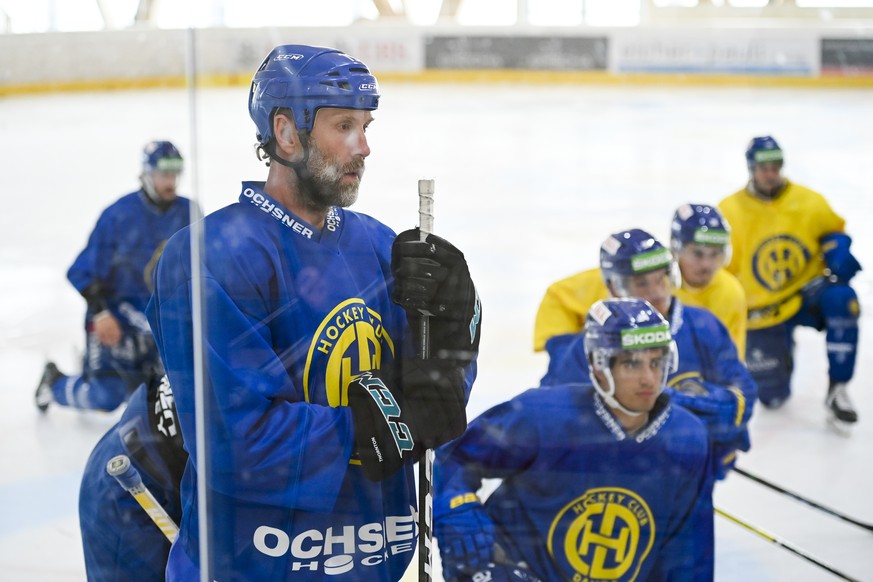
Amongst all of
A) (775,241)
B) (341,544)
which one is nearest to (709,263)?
(775,241)

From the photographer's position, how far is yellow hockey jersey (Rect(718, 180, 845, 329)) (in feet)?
7.38

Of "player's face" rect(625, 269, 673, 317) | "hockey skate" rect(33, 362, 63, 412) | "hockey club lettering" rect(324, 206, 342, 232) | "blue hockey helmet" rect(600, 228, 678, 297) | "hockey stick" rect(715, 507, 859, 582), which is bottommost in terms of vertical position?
"hockey stick" rect(715, 507, 859, 582)

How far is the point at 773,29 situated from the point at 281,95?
8.94 ft

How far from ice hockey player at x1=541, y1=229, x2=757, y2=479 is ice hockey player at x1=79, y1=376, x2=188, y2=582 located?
17.9 inches

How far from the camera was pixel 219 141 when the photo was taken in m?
0.99

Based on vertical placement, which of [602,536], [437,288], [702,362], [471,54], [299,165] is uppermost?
[471,54]

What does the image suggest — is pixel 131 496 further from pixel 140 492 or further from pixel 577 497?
pixel 577 497

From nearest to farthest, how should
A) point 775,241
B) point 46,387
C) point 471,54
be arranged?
1. point 46,387
2. point 775,241
3. point 471,54

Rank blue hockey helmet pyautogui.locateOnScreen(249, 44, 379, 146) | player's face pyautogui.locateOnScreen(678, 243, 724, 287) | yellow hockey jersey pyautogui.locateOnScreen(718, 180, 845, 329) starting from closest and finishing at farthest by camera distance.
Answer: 1. blue hockey helmet pyautogui.locateOnScreen(249, 44, 379, 146)
2. player's face pyautogui.locateOnScreen(678, 243, 724, 287)
3. yellow hockey jersey pyautogui.locateOnScreen(718, 180, 845, 329)

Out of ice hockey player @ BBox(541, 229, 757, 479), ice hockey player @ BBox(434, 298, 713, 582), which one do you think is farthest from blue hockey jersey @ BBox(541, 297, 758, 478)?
ice hockey player @ BBox(434, 298, 713, 582)

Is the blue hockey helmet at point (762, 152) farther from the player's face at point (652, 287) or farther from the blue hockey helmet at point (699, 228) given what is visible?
the player's face at point (652, 287)

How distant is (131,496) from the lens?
1188 mm

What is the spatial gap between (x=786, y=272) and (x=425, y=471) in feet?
5.55

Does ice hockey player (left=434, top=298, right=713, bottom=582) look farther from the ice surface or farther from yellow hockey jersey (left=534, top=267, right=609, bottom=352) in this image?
yellow hockey jersey (left=534, top=267, right=609, bottom=352)
